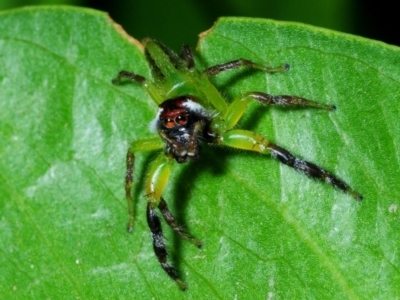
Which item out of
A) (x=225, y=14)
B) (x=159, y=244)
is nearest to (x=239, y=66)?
(x=159, y=244)

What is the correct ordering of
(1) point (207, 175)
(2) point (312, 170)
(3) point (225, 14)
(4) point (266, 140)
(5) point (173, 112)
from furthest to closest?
(3) point (225, 14), (5) point (173, 112), (1) point (207, 175), (4) point (266, 140), (2) point (312, 170)

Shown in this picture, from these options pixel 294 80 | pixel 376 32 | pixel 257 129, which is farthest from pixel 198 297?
pixel 376 32

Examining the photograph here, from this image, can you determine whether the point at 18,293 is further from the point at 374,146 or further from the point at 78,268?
the point at 374,146

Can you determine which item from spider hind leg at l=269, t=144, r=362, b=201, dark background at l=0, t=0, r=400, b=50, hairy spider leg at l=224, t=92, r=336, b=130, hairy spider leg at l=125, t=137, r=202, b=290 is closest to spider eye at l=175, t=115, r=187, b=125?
hairy spider leg at l=125, t=137, r=202, b=290

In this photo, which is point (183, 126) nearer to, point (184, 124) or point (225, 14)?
point (184, 124)

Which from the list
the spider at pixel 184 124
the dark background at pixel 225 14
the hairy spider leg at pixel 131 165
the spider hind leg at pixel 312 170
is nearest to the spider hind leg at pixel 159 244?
the spider at pixel 184 124

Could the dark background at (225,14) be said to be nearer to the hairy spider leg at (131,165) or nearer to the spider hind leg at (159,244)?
the hairy spider leg at (131,165)
